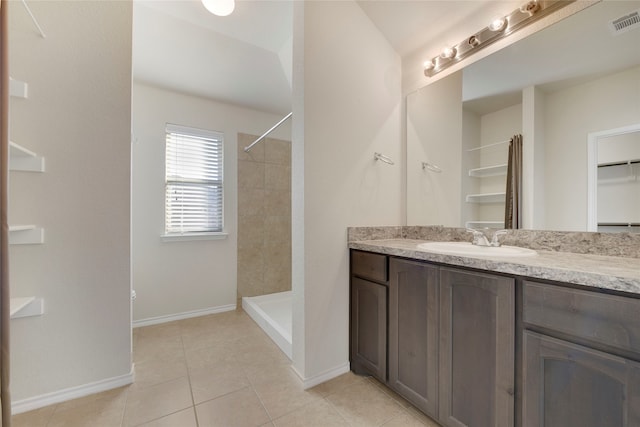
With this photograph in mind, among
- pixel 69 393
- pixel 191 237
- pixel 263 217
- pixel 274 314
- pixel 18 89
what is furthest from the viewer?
pixel 263 217

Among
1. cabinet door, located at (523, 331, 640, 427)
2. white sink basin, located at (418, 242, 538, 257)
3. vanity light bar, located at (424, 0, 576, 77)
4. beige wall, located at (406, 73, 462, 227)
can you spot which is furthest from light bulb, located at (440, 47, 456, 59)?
cabinet door, located at (523, 331, 640, 427)

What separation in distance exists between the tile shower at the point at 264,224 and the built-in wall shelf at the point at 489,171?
2174mm

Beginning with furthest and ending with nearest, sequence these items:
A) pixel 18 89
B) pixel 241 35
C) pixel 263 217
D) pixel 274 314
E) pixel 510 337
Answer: pixel 263 217 → pixel 274 314 → pixel 241 35 → pixel 18 89 → pixel 510 337

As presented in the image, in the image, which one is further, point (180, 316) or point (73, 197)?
point (180, 316)

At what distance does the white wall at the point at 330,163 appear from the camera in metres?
1.56

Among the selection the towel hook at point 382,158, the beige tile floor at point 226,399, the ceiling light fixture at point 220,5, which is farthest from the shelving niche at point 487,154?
the ceiling light fixture at point 220,5

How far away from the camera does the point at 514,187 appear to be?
146 cm

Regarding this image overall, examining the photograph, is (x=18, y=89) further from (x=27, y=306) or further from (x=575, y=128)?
(x=575, y=128)

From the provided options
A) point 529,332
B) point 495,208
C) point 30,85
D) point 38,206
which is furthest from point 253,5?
point 529,332

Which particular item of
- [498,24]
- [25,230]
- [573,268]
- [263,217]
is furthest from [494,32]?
[25,230]

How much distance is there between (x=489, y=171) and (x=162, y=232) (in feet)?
9.67

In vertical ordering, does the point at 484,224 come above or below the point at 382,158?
below

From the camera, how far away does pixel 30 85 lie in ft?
4.48

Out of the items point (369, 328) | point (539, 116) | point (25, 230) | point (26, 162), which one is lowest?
point (369, 328)
